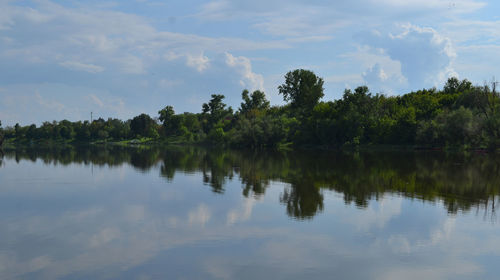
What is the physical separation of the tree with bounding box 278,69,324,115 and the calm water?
344 feet

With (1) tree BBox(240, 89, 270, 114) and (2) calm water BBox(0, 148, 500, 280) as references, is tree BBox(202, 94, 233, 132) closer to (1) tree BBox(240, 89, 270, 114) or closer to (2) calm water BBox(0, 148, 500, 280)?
(1) tree BBox(240, 89, 270, 114)

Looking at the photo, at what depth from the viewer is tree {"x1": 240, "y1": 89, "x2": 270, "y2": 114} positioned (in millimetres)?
177688

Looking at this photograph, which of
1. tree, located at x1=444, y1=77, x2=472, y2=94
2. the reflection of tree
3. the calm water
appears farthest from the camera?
tree, located at x1=444, y1=77, x2=472, y2=94

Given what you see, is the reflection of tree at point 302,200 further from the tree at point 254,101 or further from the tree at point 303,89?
the tree at point 254,101

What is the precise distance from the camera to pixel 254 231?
723 inches

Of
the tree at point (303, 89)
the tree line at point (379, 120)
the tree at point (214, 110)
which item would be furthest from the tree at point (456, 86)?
the tree at point (214, 110)

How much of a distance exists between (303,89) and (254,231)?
122879 mm

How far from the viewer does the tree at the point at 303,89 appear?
137 metres

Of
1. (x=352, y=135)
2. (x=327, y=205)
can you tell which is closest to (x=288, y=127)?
(x=352, y=135)

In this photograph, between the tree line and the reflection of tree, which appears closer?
the reflection of tree

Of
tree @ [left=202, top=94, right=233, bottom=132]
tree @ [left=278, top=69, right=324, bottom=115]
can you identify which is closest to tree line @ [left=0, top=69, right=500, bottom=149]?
tree @ [left=278, top=69, right=324, bottom=115]

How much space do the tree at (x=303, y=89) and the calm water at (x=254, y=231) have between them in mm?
104853

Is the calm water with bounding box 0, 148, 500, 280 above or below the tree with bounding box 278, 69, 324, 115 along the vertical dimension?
below

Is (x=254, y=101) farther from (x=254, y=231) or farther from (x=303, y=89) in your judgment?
(x=254, y=231)
